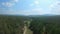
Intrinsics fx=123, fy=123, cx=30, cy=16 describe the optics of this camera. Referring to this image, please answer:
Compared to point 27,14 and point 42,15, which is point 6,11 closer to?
point 27,14

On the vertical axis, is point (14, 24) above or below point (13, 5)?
below

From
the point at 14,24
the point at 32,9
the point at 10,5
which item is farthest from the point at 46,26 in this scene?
the point at 10,5

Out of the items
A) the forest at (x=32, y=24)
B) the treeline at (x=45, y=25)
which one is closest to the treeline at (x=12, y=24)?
the forest at (x=32, y=24)

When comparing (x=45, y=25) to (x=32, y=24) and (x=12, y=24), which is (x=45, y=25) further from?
(x=12, y=24)

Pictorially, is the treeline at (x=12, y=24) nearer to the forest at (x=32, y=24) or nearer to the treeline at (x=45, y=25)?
the forest at (x=32, y=24)

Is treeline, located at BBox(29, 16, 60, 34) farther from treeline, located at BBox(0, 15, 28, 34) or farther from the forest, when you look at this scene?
treeline, located at BBox(0, 15, 28, 34)

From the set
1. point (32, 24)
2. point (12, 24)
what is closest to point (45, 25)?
point (32, 24)

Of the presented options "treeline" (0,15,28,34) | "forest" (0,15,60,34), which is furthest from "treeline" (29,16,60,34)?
"treeline" (0,15,28,34)

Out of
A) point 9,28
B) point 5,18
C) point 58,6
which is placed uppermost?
point 58,6
